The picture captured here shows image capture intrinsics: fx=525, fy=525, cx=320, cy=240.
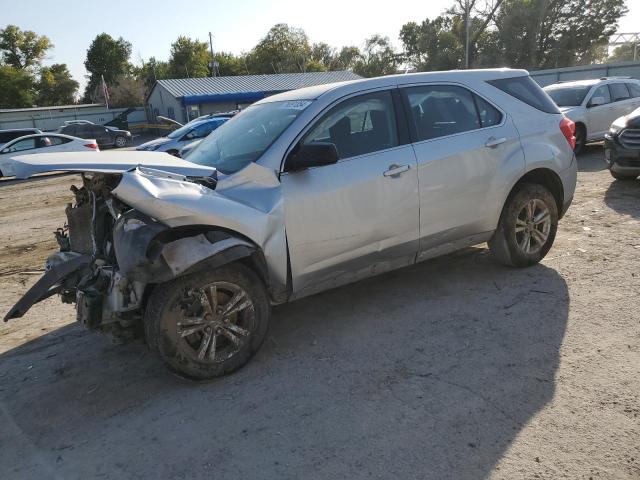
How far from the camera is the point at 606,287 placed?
15.4 feet

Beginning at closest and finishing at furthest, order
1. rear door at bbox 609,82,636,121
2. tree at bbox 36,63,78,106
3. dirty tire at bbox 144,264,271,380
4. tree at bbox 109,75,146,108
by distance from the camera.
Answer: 1. dirty tire at bbox 144,264,271,380
2. rear door at bbox 609,82,636,121
3. tree at bbox 109,75,146,108
4. tree at bbox 36,63,78,106

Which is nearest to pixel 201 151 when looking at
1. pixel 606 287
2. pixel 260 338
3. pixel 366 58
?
pixel 260 338

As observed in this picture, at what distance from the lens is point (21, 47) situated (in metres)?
73.3

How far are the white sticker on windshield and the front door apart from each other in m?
0.20

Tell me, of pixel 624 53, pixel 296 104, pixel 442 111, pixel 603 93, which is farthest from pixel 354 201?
pixel 624 53

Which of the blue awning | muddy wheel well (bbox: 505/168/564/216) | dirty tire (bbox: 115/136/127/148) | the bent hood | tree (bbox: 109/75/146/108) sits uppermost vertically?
tree (bbox: 109/75/146/108)

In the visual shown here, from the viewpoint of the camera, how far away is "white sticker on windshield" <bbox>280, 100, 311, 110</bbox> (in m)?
4.07

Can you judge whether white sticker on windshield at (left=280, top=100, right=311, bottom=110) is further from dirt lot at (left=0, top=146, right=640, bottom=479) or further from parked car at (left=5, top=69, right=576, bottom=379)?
dirt lot at (left=0, top=146, right=640, bottom=479)

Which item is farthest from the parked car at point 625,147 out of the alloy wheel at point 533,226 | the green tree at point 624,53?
the green tree at point 624,53

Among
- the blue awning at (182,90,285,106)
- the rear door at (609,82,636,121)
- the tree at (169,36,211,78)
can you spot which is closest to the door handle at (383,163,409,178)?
the rear door at (609,82,636,121)

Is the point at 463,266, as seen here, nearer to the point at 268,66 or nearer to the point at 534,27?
the point at 534,27

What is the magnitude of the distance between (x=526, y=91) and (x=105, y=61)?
87807 millimetres

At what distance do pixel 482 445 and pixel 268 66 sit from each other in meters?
76.3

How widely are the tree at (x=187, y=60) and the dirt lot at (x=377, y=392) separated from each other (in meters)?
77.6
